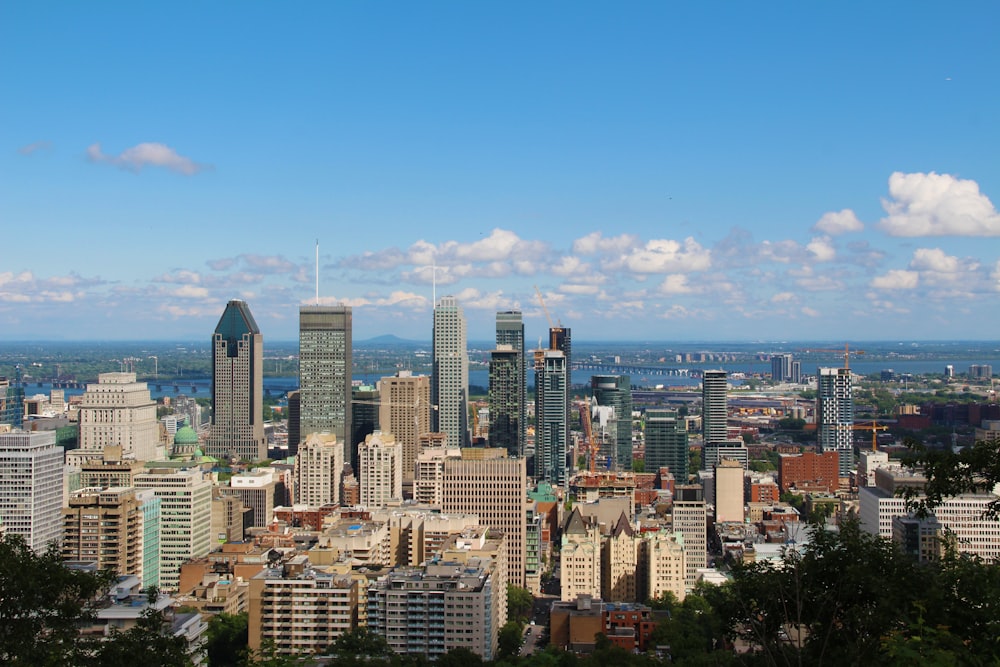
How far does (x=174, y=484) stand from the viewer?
37188mm

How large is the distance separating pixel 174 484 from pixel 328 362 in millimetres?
31500

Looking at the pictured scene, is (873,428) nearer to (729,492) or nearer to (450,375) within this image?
(729,492)

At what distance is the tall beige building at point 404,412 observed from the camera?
6358 centimetres

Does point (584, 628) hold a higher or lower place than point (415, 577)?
lower

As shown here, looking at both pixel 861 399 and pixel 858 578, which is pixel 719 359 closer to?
pixel 861 399

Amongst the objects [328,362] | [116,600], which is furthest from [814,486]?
[116,600]

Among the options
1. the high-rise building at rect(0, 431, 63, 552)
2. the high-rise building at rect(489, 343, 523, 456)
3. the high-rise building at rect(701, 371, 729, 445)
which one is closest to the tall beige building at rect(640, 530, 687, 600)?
the high-rise building at rect(0, 431, 63, 552)

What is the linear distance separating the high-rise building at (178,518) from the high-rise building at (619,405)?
111ft

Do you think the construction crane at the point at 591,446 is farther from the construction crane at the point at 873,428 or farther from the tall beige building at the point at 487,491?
the tall beige building at the point at 487,491

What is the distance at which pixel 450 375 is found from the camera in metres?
A: 75.4

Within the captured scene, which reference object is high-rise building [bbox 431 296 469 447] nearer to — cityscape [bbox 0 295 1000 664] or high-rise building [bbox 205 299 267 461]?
cityscape [bbox 0 295 1000 664]

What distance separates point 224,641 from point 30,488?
12289mm

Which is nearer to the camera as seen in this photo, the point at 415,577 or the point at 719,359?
the point at 415,577

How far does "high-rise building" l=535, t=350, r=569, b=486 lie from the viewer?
212ft
